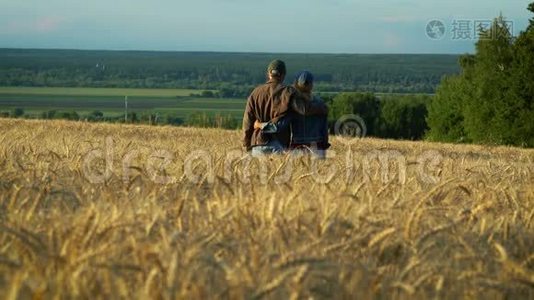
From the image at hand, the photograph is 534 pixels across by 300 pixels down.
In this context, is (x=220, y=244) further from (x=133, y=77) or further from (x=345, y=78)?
(x=345, y=78)

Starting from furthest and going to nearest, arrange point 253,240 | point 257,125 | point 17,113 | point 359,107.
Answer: point 359,107 < point 17,113 < point 257,125 < point 253,240

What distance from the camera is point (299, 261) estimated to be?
3086 millimetres

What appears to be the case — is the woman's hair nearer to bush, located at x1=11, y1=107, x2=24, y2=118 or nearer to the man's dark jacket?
the man's dark jacket

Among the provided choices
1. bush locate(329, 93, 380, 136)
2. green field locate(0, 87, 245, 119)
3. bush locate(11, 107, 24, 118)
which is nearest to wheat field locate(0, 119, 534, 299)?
bush locate(11, 107, 24, 118)

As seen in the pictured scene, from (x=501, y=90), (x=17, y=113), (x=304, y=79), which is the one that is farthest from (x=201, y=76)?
(x=304, y=79)

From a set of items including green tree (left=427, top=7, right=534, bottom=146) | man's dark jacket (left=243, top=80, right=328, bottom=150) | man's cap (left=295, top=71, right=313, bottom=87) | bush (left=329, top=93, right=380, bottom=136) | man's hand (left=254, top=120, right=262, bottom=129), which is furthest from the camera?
bush (left=329, top=93, right=380, bottom=136)

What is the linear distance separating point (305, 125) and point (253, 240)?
21.0ft

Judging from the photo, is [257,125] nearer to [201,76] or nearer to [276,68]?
[276,68]

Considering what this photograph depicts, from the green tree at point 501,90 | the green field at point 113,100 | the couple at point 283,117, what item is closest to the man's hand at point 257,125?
the couple at point 283,117

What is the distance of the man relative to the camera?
33.1 feet

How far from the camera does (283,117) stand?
1004cm

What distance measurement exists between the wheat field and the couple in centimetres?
368

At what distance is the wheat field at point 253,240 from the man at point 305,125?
3.79 metres

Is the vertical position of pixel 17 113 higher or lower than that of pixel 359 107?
higher
